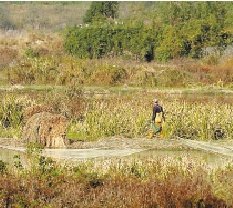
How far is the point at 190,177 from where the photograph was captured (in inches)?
475

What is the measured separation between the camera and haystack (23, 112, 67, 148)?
59.3 ft

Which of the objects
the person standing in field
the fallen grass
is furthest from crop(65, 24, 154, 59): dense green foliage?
the fallen grass

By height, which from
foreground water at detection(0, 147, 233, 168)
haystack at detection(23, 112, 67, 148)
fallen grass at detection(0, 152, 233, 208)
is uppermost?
fallen grass at detection(0, 152, 233, 208)

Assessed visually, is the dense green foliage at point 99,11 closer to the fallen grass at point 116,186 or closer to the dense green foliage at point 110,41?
the dense green foliage at point 110,41

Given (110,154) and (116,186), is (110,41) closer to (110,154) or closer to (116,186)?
(110,154)

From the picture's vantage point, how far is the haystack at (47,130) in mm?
18078

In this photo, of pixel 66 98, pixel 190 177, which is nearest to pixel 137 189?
pixel 190 177

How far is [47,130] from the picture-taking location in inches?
714

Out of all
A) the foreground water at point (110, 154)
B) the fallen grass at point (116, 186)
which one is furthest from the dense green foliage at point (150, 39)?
the fallen grass at point (116, 186)

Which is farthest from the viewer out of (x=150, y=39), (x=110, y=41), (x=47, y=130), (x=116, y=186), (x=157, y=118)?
(x=110, y=41)

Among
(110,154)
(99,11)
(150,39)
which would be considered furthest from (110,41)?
(110,154)

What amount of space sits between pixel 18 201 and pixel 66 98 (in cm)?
1338

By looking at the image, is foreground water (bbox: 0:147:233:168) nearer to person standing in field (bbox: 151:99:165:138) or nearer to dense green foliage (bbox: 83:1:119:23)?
person standing in field (bbox: 151:99:165:138)

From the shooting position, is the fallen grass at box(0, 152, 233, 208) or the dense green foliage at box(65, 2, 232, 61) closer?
the fallen grass at box(0, 152, 233, 208)
